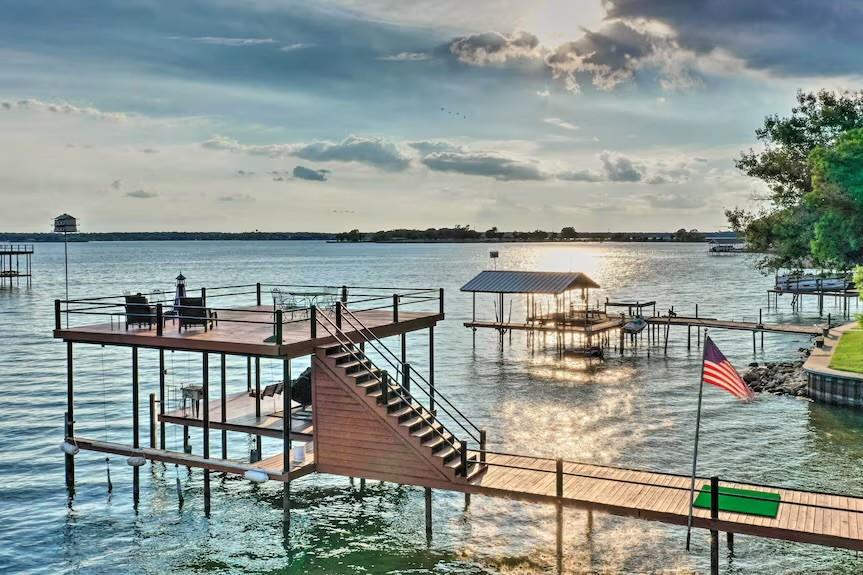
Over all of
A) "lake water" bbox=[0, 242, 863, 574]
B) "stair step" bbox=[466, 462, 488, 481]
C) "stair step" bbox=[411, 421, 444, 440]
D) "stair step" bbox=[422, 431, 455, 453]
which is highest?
"stair step" bbox=[411, 421, 444, 440]

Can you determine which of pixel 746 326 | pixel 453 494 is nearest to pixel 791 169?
pixel 746 326

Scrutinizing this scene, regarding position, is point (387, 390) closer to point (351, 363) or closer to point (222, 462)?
point (351, 363)

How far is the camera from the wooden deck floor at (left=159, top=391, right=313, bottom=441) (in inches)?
877

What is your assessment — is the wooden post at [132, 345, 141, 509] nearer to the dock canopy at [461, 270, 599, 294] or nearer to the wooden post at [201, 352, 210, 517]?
the wooden post at [201, 352, 210, 517]

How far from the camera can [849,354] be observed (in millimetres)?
39562

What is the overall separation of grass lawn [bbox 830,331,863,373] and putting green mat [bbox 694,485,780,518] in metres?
22.5

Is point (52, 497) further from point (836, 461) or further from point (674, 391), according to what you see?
point (674, 391)

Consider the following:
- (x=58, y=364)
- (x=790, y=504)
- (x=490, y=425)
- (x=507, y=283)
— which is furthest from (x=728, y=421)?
(x=58, y=364)

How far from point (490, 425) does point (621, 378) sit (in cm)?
1404

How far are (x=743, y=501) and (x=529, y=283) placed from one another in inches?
1396

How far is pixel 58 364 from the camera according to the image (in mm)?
49375

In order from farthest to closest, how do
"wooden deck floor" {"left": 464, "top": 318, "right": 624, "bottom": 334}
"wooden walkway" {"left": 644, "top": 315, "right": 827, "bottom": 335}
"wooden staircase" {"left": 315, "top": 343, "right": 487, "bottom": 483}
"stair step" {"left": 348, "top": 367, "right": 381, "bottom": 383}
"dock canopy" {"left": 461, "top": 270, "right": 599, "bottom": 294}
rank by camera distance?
"wooden walkway" {"left": 644, "top": 315, "right": 827, "bottom": 335}
"dock canopy" {"left": 461, "top": 270, "right": 599, "bottom": 294}
"wooden deck floor" {"left": 464, "top": 318, "right": 624, "bottom": 334}
"stair step" {"left": 348, "top": 367, "right": 381, "bottom": 383}
"wooden staircase" {"left": 315, "top": 343, "right": 487, "bottom": 483}

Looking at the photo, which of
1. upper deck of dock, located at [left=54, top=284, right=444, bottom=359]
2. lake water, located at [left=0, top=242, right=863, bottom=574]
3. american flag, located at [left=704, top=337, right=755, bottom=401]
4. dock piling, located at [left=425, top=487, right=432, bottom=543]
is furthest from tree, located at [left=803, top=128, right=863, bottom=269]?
dock piling, located at [left=425, top=487, right=432, bottom=543]

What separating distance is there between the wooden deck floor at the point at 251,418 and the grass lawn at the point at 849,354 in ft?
88.4
